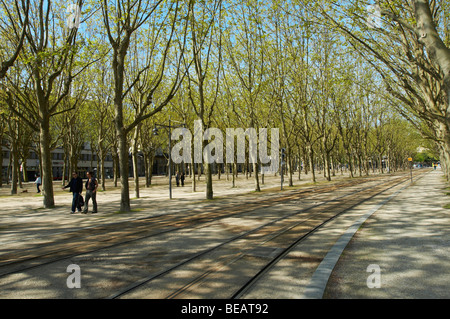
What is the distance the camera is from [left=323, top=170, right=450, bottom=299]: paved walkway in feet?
12.7

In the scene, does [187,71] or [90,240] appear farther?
[187,71]

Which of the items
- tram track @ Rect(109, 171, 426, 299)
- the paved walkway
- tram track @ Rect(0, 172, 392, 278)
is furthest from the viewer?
tram track @ Rect(0, 172, 392, 278)

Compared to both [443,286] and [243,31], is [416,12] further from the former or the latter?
[243,31]

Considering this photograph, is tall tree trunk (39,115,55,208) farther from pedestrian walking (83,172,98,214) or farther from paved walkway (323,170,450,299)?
paved walkway (323,170,450,299)

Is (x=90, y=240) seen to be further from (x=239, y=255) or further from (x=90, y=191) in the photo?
(x=90, y=191)

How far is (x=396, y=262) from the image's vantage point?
5.04 metres

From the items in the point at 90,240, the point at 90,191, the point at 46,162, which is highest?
the point at 46,162

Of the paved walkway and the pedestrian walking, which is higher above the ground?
the pedestrian walking

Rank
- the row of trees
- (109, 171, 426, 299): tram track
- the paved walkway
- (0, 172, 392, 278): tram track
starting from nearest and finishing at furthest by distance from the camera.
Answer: the paved walkway < (109, 171, 426, 299): tram track < (0, 172, 392, 278): tram track < the row of trees

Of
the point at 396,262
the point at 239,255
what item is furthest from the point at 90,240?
the point at 396,262

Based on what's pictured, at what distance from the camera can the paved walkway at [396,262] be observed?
388 centimetres

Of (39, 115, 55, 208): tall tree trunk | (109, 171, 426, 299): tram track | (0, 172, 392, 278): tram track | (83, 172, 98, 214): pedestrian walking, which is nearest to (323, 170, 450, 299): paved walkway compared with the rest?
(109, 171, 426, 299): tram track

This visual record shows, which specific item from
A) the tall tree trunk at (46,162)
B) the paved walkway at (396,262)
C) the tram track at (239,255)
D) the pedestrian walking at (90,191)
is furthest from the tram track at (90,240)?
the tall tree trunk at (46,162)

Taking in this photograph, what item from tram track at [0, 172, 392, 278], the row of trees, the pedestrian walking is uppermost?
the row of trees
